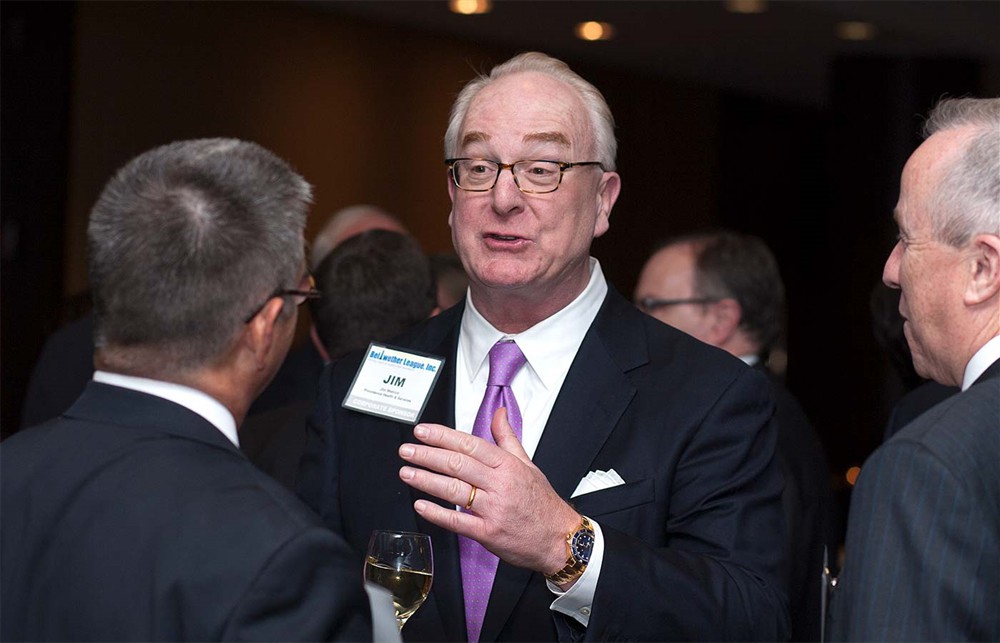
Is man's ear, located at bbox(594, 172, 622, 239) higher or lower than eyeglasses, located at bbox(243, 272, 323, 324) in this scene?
higher

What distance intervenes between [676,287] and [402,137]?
12.2ft

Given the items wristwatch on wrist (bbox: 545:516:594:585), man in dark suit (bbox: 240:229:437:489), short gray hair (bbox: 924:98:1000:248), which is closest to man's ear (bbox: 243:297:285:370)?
wristwatch on wrist (bbox: 545:516:594:585)

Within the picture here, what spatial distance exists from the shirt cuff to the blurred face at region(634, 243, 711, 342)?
209 cm

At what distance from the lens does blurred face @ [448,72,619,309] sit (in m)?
2.31

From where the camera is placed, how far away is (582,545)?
1.96 metres

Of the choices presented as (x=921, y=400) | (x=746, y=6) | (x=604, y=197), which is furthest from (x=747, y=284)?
(x=746, y=6)

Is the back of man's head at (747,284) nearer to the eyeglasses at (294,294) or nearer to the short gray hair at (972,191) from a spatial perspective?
the short gray hair at (972,191)

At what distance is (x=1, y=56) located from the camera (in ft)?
18.4

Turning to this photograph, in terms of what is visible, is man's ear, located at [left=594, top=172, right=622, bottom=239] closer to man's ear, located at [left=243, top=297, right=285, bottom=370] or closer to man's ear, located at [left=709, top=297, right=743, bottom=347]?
man's ear, located at [left=243, top=297, right=285, bottom=370]

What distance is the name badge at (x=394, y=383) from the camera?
7.59 ft

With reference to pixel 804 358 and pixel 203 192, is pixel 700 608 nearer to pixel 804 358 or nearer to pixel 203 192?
pixel 203 192

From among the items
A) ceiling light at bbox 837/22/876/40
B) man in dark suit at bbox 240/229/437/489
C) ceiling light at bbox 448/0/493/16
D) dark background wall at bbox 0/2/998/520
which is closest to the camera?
man in dark suit at bbox 240/229/437/489

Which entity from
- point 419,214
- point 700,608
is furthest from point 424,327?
point 419,214

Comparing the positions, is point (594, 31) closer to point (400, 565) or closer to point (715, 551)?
point (715, 551)
